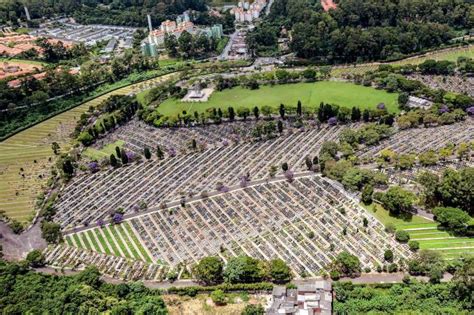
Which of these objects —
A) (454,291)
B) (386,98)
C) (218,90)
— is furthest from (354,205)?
(218,90)

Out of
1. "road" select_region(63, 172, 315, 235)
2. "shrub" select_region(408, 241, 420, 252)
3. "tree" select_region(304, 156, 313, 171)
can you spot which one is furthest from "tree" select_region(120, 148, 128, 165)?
"shrub" select_region(408, 241, 420, 252)

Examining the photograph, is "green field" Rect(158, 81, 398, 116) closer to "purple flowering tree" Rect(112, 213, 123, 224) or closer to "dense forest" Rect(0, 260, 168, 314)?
"purple flowering tree" Rect(112, 213, 123, 224)

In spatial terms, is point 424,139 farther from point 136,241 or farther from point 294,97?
point 136,241

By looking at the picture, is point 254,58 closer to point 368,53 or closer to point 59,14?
point 368,53

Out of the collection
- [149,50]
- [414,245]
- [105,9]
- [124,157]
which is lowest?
[414,245]

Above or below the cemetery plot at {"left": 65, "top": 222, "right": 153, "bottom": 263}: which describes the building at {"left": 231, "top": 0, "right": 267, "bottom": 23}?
above

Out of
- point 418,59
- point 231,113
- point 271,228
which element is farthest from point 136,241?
point 418,59
